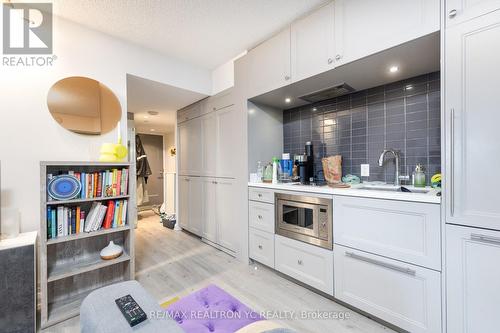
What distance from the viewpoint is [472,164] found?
116cm

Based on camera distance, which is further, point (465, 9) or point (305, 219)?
point (305, 219)

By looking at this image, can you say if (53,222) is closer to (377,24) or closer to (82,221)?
(82,221)

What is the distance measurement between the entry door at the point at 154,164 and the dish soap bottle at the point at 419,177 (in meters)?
5.79

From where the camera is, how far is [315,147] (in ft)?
8.23

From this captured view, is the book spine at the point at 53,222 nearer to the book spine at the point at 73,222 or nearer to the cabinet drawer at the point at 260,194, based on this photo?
the book spine at the point at 73,222

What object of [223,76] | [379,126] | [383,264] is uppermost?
[223,76]

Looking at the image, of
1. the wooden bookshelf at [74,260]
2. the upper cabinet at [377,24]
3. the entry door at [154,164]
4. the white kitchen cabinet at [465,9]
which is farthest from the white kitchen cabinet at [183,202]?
the white kitchen cabinet at [465,9]

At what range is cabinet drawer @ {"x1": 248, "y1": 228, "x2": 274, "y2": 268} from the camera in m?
2.24

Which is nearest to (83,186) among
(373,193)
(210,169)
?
(210,169)

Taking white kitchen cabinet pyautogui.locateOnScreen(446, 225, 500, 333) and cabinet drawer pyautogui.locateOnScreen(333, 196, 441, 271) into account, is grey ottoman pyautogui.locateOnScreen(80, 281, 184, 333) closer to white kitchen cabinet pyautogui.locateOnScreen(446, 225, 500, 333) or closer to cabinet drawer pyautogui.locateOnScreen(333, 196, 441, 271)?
cabinet drawer pyautogui.locateOnScreen(333, 196, 441, 271)

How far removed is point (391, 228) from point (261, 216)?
4.04ft

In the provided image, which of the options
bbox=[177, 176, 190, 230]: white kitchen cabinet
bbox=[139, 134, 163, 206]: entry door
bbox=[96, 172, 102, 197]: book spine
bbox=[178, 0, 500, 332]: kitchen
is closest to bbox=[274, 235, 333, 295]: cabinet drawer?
bbox=[178, 0, 500, 332]: kitchen

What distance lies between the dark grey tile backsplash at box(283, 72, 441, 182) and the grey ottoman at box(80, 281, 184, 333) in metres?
2.02

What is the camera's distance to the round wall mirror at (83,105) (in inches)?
73.0
